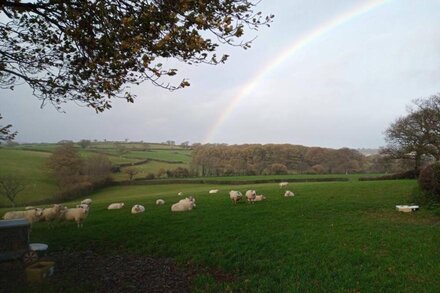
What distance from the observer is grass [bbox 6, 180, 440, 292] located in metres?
9.41

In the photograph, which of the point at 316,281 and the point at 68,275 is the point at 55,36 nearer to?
the point at 68,275

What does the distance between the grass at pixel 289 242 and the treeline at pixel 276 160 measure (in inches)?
2285

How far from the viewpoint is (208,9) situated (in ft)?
29.8

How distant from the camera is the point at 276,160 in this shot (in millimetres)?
86312

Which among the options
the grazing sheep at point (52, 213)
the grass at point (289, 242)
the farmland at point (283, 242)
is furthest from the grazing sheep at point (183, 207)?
the grazing sheep at point (52, 213)

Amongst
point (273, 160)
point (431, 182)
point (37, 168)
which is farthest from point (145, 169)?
point (431, 182)

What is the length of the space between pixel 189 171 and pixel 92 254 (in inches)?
2717

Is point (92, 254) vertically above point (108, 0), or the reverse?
point (108, 0)

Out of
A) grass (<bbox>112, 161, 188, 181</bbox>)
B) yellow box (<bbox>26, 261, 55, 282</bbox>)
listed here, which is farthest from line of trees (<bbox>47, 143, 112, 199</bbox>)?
yellow box (<bbox>26, 261, 55, 282</bbox>)

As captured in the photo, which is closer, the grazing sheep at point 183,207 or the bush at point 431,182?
the bush at point 431,182

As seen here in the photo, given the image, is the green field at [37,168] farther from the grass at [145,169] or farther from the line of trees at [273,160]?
the line of trees at [273,160]

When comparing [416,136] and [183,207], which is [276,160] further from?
[183,207]

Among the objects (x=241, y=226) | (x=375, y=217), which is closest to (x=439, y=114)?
(x=375, y=217)

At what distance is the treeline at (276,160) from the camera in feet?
260
